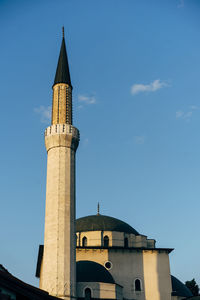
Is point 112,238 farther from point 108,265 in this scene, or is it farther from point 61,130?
point 61,130

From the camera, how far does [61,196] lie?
74.9 ft

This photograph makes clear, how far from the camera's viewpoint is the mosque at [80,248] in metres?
21.6

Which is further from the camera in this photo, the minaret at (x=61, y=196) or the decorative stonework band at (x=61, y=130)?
the decorative stonework band at (x=61, y=130)

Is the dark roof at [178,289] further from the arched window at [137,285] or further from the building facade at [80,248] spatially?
the arched window at [137,285]

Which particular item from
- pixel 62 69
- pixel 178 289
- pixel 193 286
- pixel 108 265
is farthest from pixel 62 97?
pixel 193 286

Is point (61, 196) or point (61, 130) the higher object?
point (61, 130)

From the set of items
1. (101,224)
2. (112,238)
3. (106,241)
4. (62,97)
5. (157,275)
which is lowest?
(157,275)

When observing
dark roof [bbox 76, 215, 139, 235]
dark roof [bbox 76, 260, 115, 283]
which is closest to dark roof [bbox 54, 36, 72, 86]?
dark roof [bbox 76, 215, 139, 235]

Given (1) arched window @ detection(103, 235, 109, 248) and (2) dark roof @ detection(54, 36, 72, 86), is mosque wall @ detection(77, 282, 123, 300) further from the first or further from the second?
(2) dark roof @ detection(54, 36, 72, 86)

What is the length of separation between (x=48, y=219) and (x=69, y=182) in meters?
2.42

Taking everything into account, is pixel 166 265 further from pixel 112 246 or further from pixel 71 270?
pixel 71 270

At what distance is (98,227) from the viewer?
3108 cm

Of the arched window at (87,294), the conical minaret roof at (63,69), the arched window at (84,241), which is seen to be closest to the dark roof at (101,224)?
the arched window at (84,241)

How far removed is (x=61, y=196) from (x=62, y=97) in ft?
20.8
